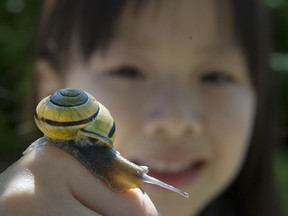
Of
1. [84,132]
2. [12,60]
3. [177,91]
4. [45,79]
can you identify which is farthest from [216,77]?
[12,60]

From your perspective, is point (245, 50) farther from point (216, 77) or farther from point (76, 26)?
point (76, 26)

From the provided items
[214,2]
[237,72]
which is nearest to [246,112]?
[237,72]

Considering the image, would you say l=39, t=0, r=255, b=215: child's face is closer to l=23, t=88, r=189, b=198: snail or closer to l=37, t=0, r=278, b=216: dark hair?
l=37, t=0, r=278, b=216: dark hair

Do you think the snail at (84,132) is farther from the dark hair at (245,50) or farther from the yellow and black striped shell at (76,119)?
the dark hair at (245,50)

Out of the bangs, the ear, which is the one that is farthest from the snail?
the ear

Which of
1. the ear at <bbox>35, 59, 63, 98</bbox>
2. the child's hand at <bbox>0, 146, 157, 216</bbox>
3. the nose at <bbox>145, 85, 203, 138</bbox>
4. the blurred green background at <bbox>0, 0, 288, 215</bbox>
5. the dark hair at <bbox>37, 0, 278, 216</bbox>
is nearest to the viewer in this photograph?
the child's hand at <bbox>0, 146, 157, 216</bbox>

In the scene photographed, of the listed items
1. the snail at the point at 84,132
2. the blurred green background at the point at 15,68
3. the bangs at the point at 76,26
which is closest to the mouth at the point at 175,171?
the bangs at the point at 76,26
